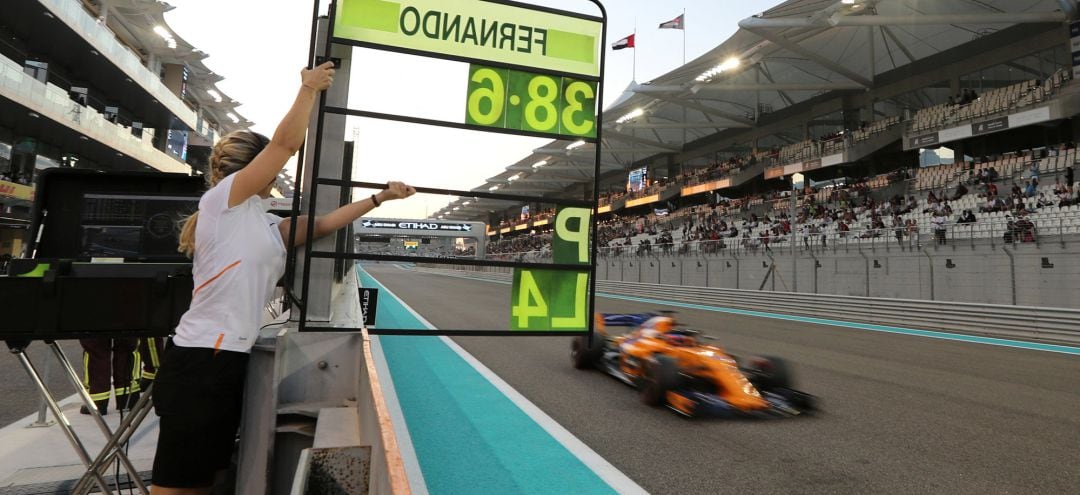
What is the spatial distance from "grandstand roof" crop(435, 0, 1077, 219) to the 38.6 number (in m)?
9.24

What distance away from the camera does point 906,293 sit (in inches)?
639

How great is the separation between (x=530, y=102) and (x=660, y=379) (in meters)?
2.98

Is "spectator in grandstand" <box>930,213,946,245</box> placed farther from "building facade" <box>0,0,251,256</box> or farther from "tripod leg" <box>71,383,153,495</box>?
"building facade" <box>0,0,251,256</box>

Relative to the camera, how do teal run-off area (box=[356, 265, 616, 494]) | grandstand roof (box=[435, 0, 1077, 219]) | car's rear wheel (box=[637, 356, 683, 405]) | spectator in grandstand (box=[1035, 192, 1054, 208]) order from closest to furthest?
teal run-off area (box=[356, 265, 616, 494])
car's rear wheel (box=[637, 356, 683, 405])
spectator in grandstand (box=[1035, 192, 1054, 208])
grandstand roof (box=[435, 0, 1077, 219])

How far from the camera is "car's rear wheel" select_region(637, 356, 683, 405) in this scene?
460 centimetres

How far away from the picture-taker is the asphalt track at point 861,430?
10.4 feet

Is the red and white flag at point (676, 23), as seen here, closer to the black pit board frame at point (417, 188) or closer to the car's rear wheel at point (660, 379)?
the car's rear wheel at point (660, 379)

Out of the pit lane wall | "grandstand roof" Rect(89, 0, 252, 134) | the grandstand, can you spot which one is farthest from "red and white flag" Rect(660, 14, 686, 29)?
the pit lane wall

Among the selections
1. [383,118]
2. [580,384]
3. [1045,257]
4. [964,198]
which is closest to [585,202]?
[383,118]

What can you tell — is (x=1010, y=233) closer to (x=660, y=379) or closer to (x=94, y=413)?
(x=660, y=379)

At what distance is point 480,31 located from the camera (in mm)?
2521

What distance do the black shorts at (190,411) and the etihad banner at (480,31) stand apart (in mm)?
1479

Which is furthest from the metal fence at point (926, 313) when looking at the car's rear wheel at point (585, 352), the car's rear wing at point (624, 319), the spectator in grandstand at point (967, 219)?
the car's rear wheel at point (585, 352)

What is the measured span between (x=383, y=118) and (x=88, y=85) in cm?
3316
